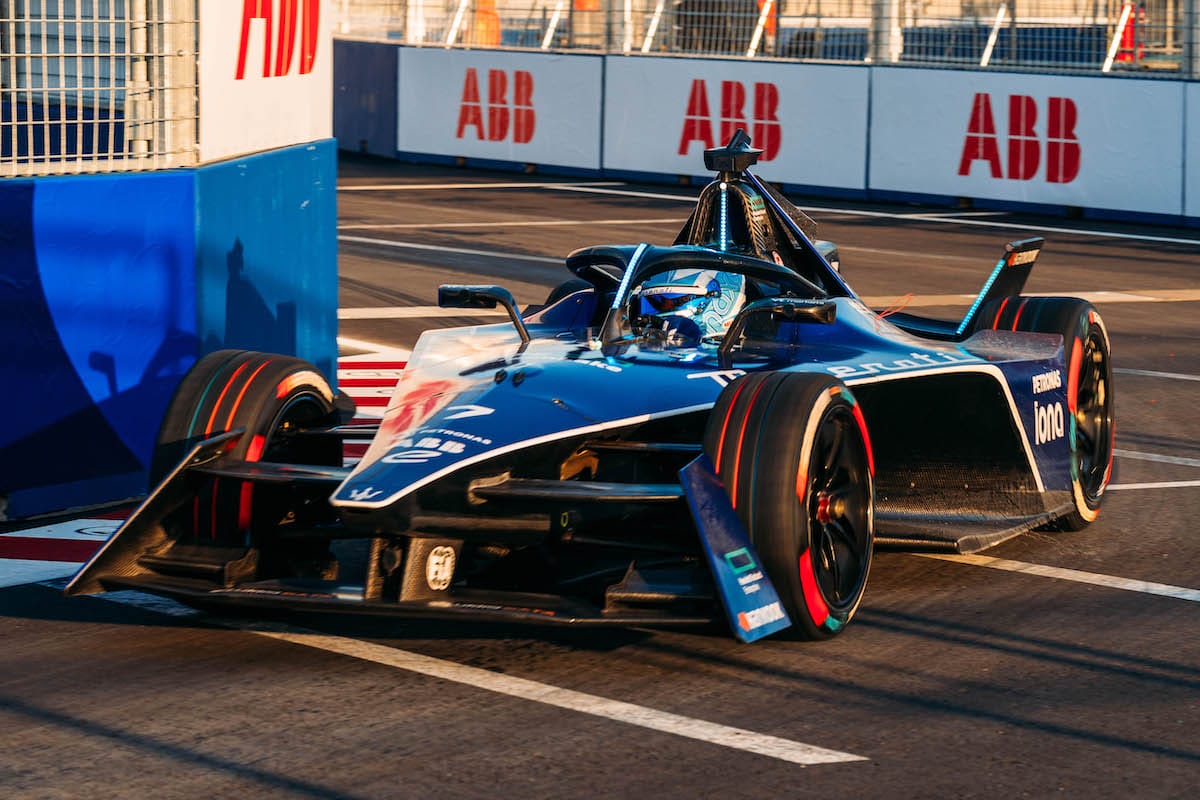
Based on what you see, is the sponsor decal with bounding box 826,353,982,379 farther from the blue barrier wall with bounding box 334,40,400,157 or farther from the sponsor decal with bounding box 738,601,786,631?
the blue barrier wall with bounding box 334,40,400,157

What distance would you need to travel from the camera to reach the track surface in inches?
211

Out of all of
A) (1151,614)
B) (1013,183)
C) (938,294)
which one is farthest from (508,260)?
(1151,614)

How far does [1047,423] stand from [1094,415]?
78 centimetres

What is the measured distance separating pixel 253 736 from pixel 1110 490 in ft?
17.0

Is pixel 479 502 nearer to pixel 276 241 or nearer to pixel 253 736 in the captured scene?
pixel 253 736

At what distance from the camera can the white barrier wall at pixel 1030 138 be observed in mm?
22031

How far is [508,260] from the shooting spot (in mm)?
18516

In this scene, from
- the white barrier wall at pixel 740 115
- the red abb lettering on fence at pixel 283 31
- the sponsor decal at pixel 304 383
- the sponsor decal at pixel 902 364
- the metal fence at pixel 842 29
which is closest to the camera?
the sponsor decal at pixel 304 383

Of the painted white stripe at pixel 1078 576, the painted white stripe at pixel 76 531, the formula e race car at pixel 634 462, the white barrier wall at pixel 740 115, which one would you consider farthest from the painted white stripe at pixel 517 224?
the painted white stripe at pixel 1078 576

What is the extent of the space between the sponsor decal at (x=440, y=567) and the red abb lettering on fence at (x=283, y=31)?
451cm

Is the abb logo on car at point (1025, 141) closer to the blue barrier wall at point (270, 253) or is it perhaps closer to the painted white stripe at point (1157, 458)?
the painted white stripe at point (1157, 458)

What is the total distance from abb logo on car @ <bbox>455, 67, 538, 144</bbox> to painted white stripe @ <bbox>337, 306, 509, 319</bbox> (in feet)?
42.1

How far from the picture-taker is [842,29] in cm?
2525

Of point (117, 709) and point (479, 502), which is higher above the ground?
point (479, 502)
